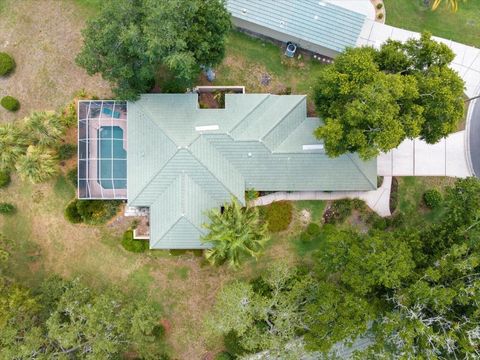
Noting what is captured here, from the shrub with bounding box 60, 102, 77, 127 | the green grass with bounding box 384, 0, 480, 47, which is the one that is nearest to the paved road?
the green grass with bounding box 384, 0, 480, 47

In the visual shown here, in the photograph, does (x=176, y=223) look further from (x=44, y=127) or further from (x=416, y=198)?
(x=416, y=198)

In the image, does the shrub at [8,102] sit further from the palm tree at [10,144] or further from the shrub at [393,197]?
the shrub at [393,197]

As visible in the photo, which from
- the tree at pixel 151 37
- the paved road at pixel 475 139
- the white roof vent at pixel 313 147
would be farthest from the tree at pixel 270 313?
the paved road at pixel 475 139

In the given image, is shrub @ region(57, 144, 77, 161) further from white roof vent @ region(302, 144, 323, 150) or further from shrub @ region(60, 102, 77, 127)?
white roof vent @ region(302, 144, 323, 150)

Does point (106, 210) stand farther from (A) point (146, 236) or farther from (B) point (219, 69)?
(B) point (219, 69)

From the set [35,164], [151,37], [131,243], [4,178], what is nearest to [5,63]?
[4,178]

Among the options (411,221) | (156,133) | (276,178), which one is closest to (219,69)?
(156,133)
